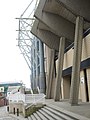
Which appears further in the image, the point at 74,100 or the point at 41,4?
the point at 41,4

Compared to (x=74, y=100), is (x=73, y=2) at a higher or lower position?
higher

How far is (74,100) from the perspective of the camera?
18.1 meters

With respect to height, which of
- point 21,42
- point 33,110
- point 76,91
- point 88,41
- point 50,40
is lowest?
point 33,110

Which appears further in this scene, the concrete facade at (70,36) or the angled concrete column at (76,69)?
the concrete facade at (70,36)

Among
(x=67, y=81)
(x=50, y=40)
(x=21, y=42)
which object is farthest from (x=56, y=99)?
(x=21, y=42)

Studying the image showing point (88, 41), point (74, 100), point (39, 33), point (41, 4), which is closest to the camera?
point (74, 100)

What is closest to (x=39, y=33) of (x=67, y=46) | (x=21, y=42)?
(x=67, y=46)

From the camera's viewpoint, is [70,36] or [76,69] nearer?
[76,69]

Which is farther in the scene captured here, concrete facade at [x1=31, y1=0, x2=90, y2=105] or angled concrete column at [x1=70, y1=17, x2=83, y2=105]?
concrete facade at [x1=31, y1=0, x2=90, y2=105]

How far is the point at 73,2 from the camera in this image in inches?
754

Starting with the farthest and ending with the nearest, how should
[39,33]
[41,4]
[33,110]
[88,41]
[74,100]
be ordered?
[39,33] → [41,4] → [33,110] → [88,41] → [74,100]

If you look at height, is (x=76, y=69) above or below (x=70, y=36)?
below

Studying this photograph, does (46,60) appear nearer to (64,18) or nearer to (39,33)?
(39,33)

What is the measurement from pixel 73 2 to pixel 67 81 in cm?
1419
